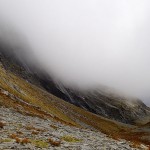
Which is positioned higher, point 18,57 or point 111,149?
point 18,57

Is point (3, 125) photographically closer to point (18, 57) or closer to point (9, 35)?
point (18, 57)

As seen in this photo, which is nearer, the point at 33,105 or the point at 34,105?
the point at 33,105

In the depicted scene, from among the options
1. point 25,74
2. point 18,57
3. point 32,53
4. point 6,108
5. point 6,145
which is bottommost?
point 6,145

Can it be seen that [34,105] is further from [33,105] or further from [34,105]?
[33,105]

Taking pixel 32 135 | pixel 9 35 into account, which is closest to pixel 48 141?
pixel 32 135

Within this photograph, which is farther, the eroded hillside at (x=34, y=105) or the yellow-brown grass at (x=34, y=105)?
the yellow-brown grass at (x=34, y=105)

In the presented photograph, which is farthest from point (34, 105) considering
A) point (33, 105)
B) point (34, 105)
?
point (33, 105)

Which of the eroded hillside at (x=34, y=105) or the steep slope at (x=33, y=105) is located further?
the steep slope at (x=33, y=105)

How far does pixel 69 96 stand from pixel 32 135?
160201 millimetres

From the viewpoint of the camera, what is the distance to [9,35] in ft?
565

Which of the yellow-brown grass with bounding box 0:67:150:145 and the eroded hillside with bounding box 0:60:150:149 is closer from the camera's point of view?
the eroded hillside with bounding box 0:60:150:149

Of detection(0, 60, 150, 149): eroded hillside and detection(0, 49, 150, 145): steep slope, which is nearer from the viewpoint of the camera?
detection(0, 60, 150, 149): eroded hillside

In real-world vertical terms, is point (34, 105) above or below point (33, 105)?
above

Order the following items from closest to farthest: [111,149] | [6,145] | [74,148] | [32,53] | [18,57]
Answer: [6,145] → [74,148] → [111,149] → [18,57] → [32,53]
